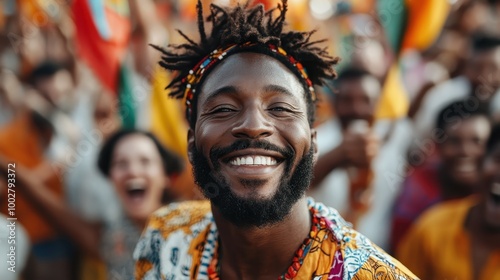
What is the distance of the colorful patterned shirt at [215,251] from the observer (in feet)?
7.09

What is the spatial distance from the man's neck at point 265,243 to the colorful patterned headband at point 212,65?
419 mm

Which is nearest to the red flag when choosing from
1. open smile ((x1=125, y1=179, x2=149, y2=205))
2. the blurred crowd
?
the blurred crowd

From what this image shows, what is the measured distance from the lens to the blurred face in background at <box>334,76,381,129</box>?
445cm

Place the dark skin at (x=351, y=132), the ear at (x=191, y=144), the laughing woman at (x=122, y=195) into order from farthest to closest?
the laughing woman at (x=122, y=195), the dark skin at (x=351, y=132), the ear at (x=191, y=144)

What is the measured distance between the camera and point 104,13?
4953mm

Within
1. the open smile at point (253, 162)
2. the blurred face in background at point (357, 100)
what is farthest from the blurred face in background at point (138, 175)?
the open smile at point (253, 162)

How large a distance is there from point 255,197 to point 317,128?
2.55 m

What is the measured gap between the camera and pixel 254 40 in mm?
2387

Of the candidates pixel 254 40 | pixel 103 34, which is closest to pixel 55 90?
pixel 103 34

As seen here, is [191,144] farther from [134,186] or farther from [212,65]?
[134,186]

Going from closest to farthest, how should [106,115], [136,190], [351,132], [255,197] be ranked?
[255,197]
[351,132]
[136,190]
[106,115]

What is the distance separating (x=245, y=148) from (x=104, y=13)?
308cm

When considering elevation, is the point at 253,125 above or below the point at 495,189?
above

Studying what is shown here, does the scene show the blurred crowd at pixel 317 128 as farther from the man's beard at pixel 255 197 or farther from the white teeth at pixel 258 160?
the white teeth at pixel 258 160
